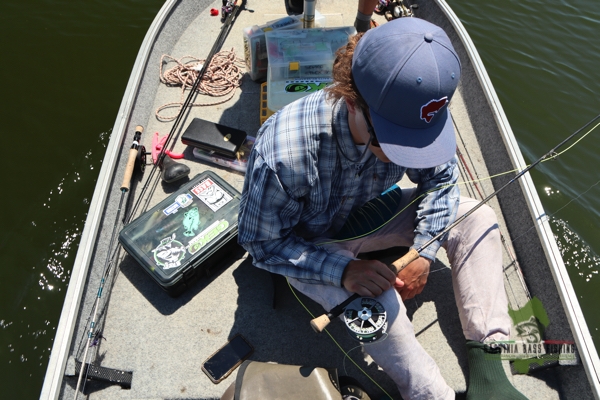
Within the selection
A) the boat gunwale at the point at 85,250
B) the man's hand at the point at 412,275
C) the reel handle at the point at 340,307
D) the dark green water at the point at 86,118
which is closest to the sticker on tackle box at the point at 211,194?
the boat gunwale at the point at 85,250

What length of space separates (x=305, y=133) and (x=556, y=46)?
17.2 feet

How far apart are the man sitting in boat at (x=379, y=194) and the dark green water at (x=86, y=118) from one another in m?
1.87

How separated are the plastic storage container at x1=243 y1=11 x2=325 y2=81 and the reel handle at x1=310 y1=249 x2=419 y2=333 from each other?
200 centimetres

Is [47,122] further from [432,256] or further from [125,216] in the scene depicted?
[432,256]

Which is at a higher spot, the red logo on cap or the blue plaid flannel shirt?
the red logo on cap

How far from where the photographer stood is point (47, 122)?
4.39 metres

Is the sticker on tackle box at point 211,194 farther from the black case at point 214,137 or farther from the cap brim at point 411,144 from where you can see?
the cap brim at point 411,144

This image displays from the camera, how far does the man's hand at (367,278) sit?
71.4 inches

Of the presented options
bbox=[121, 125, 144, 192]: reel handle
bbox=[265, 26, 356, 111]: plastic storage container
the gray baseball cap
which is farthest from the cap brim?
bbox=[121, 125, 144, 192]: reel handle

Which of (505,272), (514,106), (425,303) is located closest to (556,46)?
(514,106)

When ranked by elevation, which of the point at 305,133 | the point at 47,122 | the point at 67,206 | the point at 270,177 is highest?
the point at 305,133

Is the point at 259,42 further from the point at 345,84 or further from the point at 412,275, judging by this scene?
the point at 412,275

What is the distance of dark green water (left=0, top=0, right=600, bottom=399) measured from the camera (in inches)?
133

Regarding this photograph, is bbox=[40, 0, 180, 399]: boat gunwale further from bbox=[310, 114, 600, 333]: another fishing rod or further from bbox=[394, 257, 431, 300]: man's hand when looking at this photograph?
bbox=[394, 257, 431, 300]: man's hand
